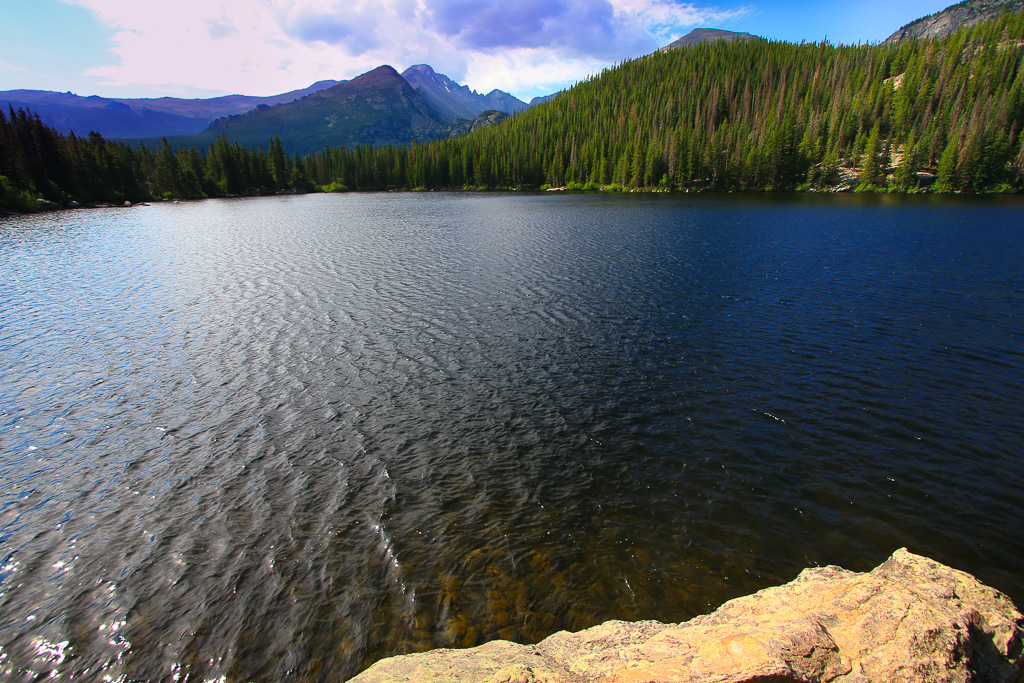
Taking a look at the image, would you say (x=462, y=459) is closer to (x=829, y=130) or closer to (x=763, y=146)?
(x=763, y=146)

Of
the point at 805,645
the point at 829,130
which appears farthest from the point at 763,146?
the point at 805,645

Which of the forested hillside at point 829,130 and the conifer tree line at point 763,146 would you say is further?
the forested hillside at point 829,130

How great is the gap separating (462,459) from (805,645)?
32.5 ft

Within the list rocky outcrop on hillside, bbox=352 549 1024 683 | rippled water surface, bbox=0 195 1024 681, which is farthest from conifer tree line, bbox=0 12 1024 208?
rocky outcrop on hillside, bbox=352 549 1024 683

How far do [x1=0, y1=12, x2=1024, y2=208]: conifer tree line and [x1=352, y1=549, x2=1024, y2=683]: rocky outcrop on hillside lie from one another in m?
133

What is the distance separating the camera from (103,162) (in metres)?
120

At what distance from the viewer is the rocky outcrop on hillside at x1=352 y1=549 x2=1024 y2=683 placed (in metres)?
5.49

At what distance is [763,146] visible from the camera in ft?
449

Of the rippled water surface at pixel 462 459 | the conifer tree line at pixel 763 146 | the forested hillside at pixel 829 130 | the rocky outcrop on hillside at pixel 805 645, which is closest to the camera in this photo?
the rocky outcrop on hillside at pixel 805 645

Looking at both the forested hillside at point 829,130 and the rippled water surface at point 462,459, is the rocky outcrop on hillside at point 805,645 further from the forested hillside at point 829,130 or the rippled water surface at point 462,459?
the forested hillside at point 829,130

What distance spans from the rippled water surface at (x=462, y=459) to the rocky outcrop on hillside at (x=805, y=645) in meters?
1.42

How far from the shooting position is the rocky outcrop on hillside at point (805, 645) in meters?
5.49

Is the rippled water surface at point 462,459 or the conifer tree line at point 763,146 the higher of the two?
the conifer tree line at point 763,146

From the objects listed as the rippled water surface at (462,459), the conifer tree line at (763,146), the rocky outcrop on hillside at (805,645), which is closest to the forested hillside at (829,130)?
the conifer tree line at (763,146)
